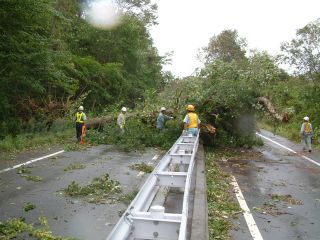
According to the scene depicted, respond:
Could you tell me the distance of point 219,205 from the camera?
28.5ft

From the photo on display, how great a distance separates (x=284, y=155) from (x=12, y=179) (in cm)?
1188

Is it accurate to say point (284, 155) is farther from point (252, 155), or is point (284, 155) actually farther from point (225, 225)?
point (225, 225)

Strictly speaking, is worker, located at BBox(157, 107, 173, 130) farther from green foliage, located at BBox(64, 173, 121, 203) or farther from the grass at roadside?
green foliage, located at BBox(64, 173, 121, 203)

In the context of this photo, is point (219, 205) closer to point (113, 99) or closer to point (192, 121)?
point (192, 121)

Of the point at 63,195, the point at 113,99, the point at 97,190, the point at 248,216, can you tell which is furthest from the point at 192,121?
the point at 113,99

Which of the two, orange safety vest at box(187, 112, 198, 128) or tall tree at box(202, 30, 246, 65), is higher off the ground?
tall tree at box(202, 30, 246, 65)

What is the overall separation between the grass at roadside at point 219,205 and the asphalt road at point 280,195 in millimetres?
215

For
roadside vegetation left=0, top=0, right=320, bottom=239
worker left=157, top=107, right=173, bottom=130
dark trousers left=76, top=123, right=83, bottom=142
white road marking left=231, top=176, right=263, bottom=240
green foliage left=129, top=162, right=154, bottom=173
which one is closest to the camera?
white road marking left=231, top=176, right=263, bottom=240

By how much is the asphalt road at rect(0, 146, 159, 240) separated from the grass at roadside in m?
1.71

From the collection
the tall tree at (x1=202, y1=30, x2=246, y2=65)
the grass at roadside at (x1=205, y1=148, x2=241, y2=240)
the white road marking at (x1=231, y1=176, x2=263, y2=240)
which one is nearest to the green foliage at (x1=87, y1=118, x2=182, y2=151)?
the grass at roadside at (x1=205, y1=148, x2=241, y2=240)

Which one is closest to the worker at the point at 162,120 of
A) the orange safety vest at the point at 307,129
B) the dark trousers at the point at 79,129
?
the dark trousers at the point at 79,129

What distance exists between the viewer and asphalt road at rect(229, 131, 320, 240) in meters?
7.35

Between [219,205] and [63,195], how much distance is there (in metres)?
3.36

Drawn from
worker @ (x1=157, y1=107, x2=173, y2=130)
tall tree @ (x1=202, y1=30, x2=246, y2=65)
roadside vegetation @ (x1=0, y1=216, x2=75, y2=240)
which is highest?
tall tree @ (x1=202, y1=30, x2=246, y2=65)
